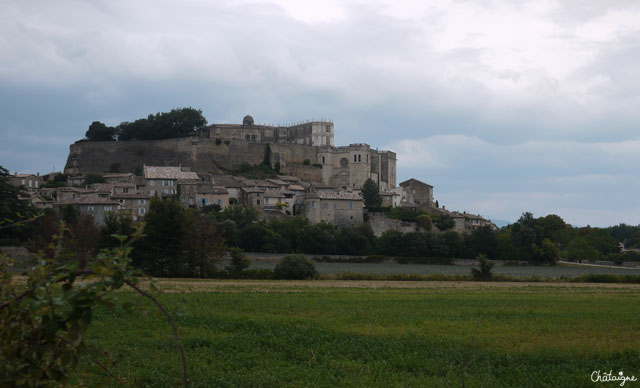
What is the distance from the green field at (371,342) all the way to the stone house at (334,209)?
47.1 m

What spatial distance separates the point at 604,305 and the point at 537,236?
1923 inches

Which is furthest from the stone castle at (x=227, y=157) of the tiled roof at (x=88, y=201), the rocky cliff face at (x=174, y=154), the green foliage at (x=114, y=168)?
the tiled roof at (x=88, y=201)

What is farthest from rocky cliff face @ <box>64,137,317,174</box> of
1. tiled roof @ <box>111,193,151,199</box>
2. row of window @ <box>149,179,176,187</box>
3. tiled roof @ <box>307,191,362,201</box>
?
tiled roof @ <box>111,193,151,199</box>

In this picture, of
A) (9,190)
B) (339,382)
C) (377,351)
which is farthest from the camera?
(9,190)

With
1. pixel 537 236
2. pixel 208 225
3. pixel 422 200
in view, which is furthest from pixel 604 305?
pixel 422 200

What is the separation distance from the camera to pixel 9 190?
162 ft

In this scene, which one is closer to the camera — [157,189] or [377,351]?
[377,351]

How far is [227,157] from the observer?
291 feet

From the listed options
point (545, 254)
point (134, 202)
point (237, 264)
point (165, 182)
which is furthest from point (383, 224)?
point (237, 264)

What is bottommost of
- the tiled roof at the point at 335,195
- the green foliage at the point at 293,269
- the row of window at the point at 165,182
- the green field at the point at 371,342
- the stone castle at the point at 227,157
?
the green field at the point at 371,342

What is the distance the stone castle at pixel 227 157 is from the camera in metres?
88.0

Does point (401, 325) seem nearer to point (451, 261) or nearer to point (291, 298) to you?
point (291, 298)

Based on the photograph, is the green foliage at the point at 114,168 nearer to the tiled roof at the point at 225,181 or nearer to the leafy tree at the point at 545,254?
the tiled roof at the point at 225,181

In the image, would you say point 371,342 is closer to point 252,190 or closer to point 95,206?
point 95,206
